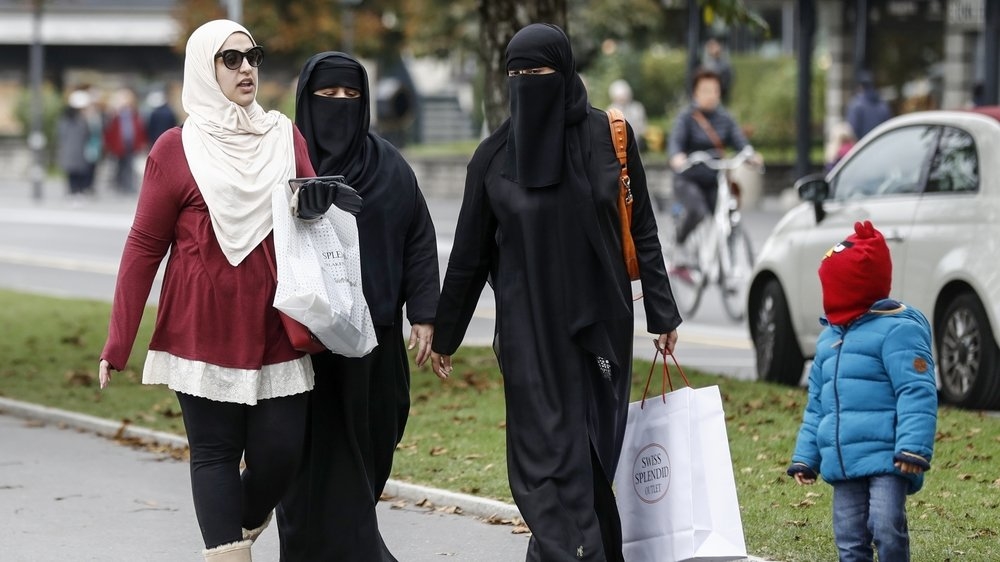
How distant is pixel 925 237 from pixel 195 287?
5410 mm

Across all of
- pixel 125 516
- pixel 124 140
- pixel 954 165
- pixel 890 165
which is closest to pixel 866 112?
pixel 890 165

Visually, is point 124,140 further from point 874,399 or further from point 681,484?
point 874,399

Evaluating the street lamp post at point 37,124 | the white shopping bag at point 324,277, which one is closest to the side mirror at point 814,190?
the white shopping bag at point 324,277

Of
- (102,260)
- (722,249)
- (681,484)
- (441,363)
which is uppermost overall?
(441,363)

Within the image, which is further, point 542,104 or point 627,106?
point 627,106

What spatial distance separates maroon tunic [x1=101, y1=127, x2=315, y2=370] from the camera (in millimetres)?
5617

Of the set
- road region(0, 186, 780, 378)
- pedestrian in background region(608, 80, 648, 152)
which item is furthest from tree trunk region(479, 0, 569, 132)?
pedestrian in background region(608, 80, 648, 152)

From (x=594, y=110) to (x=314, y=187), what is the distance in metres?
0.90

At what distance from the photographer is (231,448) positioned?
5.71 meters

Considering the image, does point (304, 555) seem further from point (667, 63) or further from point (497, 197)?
point (667, 63)

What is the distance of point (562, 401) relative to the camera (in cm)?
566

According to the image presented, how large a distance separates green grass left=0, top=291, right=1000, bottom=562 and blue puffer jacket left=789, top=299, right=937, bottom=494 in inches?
48.1

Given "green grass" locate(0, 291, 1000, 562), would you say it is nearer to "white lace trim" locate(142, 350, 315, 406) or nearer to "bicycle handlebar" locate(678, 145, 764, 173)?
"white lace trim" locate(142, 350, 315, 406)

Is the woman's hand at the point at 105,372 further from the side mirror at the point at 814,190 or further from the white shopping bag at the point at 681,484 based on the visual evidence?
the side mirror at the point at 814,190
